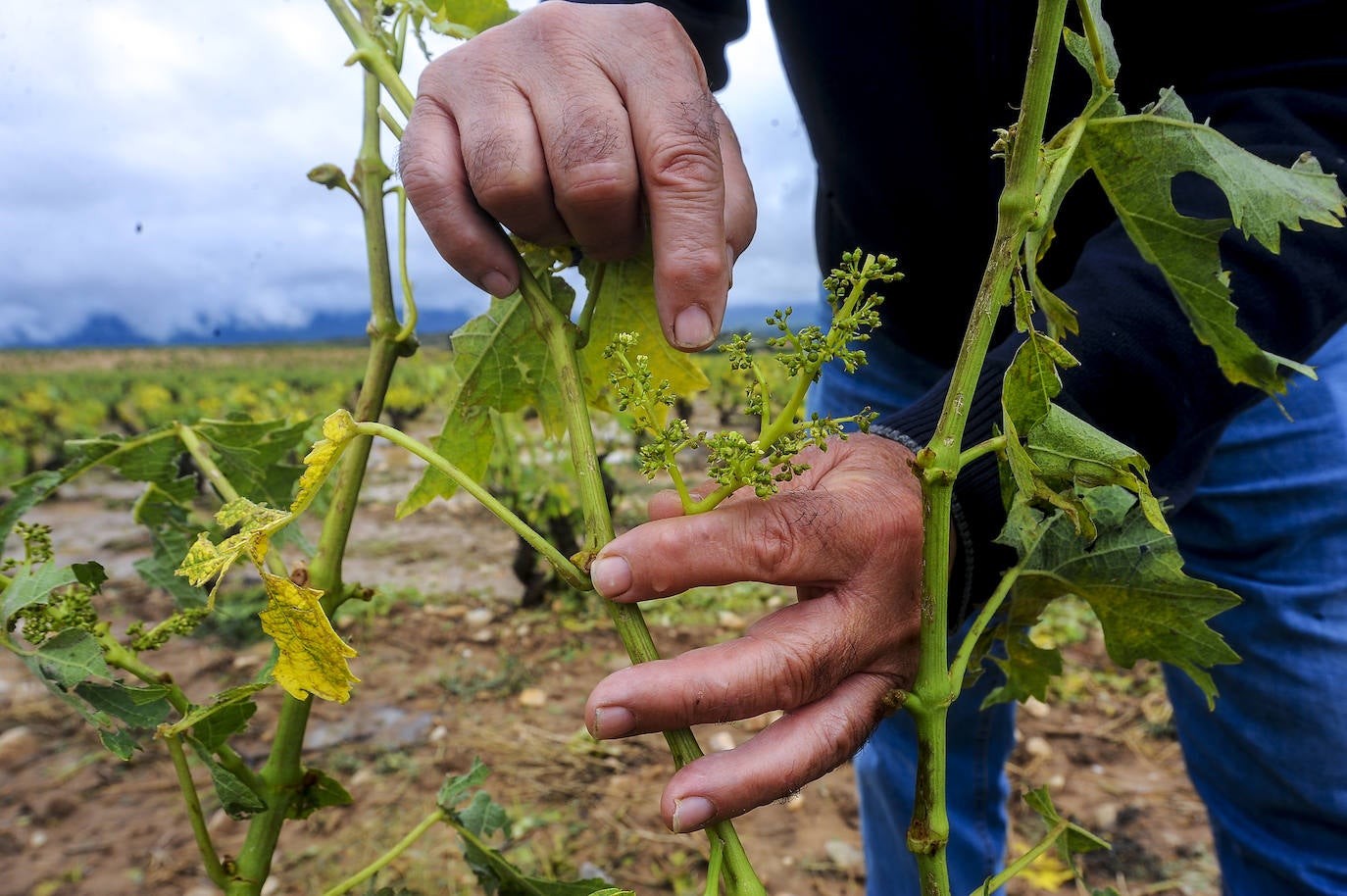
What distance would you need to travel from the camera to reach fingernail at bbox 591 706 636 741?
94 cm

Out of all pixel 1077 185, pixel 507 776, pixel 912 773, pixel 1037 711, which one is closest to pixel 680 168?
pixel 1077 185

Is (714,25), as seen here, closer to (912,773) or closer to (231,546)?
(231,546)

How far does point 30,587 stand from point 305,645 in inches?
20.0

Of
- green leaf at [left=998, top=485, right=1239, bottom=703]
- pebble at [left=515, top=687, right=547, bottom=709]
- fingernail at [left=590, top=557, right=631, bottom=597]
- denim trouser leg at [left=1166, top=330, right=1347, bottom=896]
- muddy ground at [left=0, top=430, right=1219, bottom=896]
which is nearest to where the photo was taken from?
fingernail at [left=590, top=557, right=631, bottom=597]

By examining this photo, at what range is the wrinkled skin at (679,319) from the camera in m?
0.96

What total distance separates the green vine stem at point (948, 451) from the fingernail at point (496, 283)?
67 cm

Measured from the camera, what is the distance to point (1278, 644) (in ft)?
6.22

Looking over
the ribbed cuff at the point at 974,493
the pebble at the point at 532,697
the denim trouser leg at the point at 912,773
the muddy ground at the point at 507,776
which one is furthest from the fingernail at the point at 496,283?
the pebble at the point at 532,697

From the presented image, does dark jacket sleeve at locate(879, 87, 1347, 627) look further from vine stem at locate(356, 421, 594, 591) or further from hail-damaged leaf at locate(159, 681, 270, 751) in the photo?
hail-damaged leaf at locate(159, 681, 270, 751)

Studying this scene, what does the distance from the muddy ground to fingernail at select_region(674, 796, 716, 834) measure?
2.16 m

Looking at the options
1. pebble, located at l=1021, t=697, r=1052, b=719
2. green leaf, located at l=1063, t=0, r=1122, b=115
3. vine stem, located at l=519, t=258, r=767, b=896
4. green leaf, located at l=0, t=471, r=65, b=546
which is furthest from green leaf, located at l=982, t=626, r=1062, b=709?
pebble, located at l=1021, t=697, r=1052, b=719

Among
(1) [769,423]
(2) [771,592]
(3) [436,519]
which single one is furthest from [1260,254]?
(3) [436,519]

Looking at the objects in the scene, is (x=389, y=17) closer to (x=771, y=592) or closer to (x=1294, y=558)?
(x=1294, y=558)

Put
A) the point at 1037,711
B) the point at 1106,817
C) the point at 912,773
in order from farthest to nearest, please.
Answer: the point at 1037,711 < the point at 1106,817 < the point at 912,773
